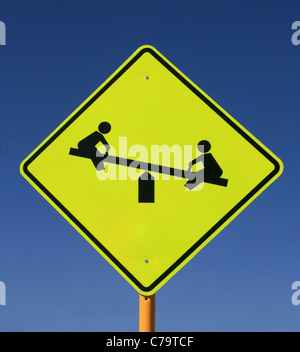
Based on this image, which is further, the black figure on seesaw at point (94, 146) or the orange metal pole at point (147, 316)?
the black figure on seesaw at point (94, 146)

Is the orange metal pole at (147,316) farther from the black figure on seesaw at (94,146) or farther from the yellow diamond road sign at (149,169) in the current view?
the black figure on seesaw at (94,146)

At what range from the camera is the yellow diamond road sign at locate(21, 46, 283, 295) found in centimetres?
212

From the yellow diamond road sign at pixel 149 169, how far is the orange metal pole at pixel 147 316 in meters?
0.06

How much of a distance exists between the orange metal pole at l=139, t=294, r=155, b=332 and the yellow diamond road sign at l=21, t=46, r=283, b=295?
0.06 metres

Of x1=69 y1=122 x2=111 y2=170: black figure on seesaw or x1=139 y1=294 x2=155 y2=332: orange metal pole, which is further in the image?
x1=69 y1=122 x2=111 y2=170: black figure on seesaw

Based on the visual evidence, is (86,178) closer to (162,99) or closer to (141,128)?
(141,128)

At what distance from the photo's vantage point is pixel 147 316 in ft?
6.72

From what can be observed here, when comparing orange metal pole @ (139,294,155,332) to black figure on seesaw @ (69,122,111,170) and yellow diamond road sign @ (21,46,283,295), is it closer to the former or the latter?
yellow diamond road sign @ (21,46,283,295)

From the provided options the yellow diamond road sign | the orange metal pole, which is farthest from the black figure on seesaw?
the orange metal pole

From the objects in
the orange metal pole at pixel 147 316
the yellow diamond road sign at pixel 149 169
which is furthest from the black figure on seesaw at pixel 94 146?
the orange metal pole at pixel 147 316

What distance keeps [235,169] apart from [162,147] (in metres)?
0.39

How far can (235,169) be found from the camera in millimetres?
2184

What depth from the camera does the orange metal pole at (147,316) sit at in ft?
6.72

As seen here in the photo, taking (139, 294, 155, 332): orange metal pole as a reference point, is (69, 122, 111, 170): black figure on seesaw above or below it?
above
